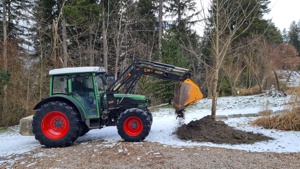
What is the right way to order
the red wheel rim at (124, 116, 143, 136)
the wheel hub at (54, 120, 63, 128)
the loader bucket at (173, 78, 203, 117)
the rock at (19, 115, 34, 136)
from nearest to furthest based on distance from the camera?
the red wheel rim at (124, 116, 143, 136)
the wheel hub at (54, 120, 63, 128)
the loader bucket at (173, 78, 203, 117)
the rock at (19, 115, 34, 136)

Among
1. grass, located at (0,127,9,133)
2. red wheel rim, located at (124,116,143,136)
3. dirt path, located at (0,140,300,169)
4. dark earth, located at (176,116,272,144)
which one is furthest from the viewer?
grass, located at (0,127,9,133)

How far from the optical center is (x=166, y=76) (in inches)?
251

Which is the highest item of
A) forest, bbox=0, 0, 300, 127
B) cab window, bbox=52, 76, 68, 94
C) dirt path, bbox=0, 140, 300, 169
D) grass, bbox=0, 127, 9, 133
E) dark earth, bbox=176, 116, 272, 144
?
forest, bbox=0, 0, 300, 127

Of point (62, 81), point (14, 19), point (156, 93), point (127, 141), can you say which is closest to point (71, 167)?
point (127, 141)

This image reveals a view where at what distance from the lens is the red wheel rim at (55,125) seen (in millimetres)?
6086

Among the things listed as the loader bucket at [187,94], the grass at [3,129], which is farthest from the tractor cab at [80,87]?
the grass at [3,129]

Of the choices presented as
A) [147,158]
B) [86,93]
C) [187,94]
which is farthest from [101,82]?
[147,158]

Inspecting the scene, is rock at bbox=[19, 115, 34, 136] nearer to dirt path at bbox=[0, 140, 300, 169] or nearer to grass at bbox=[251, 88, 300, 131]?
dirt path at bbox=[0, 140, 300, 169]

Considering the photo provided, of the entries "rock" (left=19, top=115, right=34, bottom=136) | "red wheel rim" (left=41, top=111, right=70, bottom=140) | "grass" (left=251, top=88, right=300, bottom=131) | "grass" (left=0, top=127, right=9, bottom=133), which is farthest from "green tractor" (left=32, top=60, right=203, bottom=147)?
"grass" (left=0, top=127, right=9, bottom=133)

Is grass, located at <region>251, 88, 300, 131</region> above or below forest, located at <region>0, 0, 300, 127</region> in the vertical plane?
below

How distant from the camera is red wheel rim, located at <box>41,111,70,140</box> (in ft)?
20.0

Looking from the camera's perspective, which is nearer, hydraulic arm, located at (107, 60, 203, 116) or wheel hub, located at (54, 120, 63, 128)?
wheel hub, located at (54, 120, 63, 128)

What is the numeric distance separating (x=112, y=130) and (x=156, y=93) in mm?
7236

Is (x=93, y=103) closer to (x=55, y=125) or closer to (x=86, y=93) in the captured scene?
(x=86, y=93)
